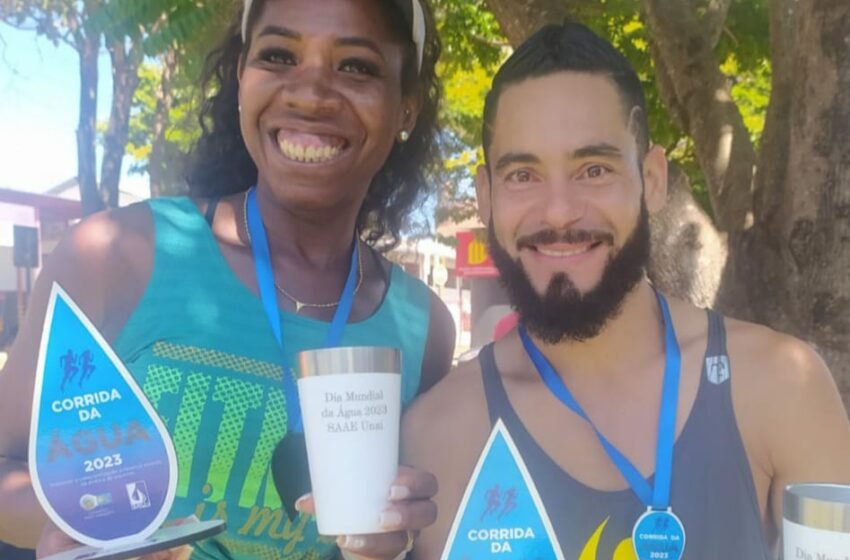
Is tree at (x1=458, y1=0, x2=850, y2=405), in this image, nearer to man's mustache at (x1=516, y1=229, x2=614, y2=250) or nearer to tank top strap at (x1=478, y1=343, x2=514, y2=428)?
man's mustache at (x1=516, y1=229, x2=614, y2=250)

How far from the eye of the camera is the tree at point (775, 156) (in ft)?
13.0

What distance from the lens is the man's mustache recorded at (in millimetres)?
2363

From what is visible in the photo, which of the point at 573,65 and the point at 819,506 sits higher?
the point at 573,65

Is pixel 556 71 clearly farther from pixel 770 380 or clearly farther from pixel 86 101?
pixel 86 101

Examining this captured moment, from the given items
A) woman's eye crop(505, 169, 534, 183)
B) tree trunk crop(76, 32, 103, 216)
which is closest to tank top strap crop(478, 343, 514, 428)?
woman's eye crop(505, 169, 534, 183)

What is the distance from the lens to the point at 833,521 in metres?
1.27

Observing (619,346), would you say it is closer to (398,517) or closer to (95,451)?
(398,517)

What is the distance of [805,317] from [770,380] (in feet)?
6.71

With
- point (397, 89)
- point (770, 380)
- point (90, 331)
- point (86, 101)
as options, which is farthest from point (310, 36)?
point (86, 101)

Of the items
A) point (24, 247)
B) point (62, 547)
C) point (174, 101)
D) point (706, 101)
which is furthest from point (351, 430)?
point (174, 101)

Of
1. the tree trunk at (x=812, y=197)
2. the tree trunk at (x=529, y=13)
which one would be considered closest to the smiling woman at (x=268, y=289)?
the tree trunk at (x=812, y=197)

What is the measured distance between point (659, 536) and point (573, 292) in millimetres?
702

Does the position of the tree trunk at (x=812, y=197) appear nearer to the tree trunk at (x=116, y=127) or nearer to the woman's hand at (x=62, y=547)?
the woman's hand at (x=62, y=547)

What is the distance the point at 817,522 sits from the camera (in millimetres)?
1286
